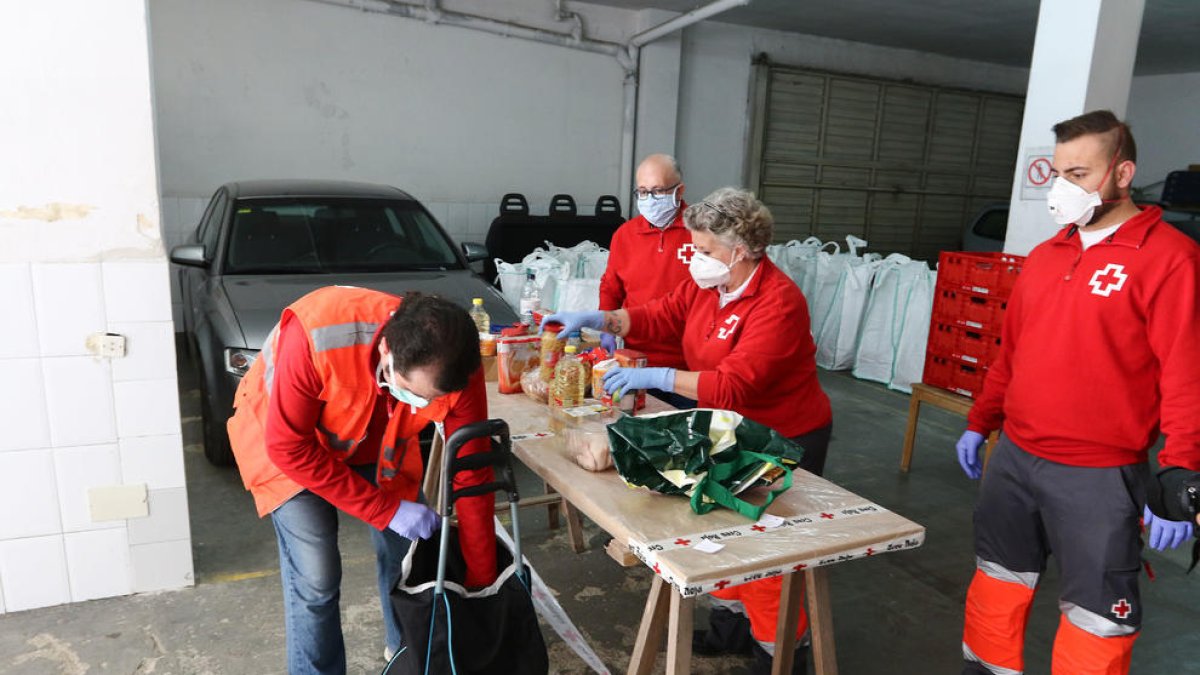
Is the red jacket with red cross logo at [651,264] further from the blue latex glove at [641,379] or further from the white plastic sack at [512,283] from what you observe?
the white plastic sack at [512,283]

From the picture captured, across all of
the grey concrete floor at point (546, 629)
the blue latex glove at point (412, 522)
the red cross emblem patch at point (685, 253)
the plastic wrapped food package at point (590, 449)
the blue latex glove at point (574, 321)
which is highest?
the red cross emblem patch at point (685, 253)

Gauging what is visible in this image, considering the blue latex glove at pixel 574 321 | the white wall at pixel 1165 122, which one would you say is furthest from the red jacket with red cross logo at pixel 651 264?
the white wall at pixel 1165 122

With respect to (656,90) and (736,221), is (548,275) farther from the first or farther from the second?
(656,90)

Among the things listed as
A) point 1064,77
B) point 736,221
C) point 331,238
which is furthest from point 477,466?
point 1064,77

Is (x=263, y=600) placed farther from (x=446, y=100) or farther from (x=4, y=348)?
(x=446, y=100)

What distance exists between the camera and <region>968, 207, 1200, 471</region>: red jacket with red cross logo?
190 cm

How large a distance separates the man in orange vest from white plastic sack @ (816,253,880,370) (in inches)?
205

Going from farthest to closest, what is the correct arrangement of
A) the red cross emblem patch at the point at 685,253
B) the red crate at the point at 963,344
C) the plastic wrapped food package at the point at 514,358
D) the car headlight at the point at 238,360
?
1. the red crate at the point at 963,344
2. the car headlight at the point at 238,360
3. the red cross emblem patch at the point at 685,253
4. the plastic wrapped food package at the point at 514,358

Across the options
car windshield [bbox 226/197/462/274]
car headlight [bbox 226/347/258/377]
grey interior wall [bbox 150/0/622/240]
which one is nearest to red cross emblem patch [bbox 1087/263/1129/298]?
car headlight [bbox 226/347/258/377]

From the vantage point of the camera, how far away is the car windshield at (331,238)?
14.3 feet

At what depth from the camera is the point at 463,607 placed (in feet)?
6.09

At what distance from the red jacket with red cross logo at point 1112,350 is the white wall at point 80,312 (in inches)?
113

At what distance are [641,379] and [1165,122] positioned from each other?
1219 centimetres

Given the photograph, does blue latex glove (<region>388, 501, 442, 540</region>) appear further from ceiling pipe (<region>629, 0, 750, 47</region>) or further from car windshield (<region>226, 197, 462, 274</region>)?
ceiling pipe (<region>629, 0, 750, 47</region>)
